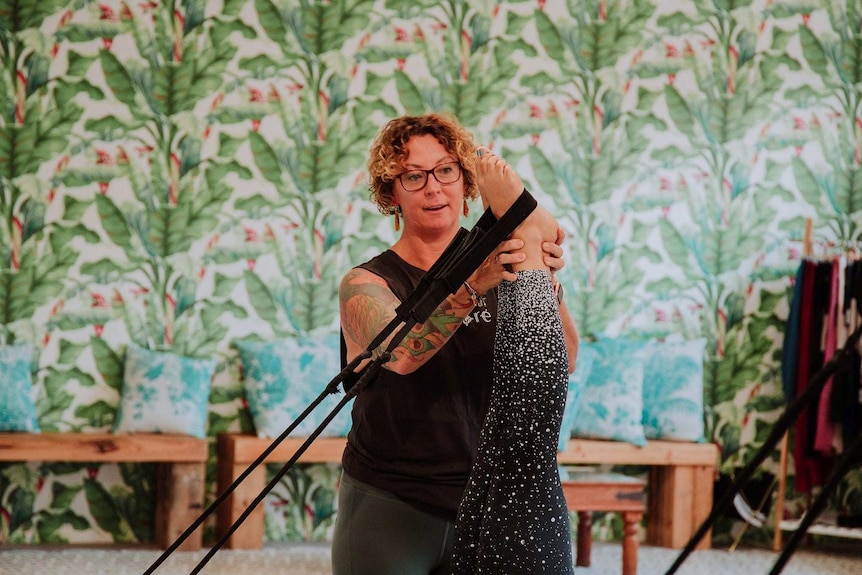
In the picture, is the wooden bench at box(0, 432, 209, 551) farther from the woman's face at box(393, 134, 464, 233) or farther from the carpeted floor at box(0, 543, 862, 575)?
the woman's face at box(393, 134, 464, 233)

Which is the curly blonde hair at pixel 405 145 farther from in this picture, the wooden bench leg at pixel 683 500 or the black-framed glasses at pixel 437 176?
the wooden bench leg at pixel 683 500

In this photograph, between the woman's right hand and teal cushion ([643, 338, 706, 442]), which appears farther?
teal cushion ([643, 338, 706, 442])

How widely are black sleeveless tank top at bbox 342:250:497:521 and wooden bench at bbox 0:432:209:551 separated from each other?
3139 mm

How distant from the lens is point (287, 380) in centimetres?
524

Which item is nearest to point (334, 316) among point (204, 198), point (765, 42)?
point (204, 198)

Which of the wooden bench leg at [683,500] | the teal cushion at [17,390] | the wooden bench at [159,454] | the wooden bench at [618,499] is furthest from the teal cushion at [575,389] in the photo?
the teal cushion at [17,390]

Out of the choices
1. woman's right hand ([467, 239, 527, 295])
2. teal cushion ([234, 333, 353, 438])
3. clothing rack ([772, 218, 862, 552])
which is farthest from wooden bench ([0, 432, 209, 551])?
woman's right hand ([467, 239, 527, 295])

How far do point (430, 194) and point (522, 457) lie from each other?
83cm

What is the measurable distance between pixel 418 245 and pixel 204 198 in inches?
139

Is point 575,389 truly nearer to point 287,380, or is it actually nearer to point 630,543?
point 630,543

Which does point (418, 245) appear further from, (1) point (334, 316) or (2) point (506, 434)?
(1) point (334, 316)

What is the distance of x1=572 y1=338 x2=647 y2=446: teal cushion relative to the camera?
5418 millimetres

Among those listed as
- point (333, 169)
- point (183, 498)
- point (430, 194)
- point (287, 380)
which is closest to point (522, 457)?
point (430, 194)

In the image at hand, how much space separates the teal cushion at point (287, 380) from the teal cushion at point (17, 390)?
0.99m
